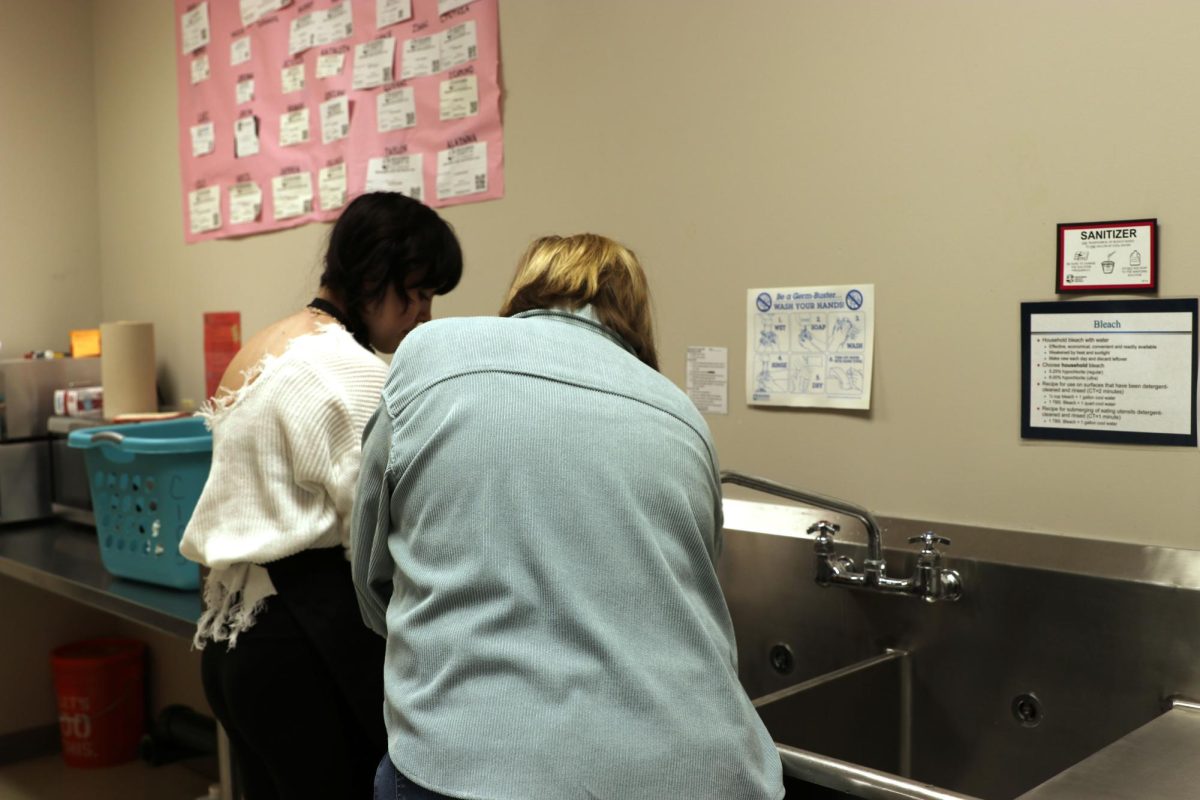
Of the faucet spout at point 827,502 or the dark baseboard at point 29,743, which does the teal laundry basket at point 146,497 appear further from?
the dark baseboard at point 29,743

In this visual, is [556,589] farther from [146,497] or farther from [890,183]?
[146,497]

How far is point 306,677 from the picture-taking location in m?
1.62

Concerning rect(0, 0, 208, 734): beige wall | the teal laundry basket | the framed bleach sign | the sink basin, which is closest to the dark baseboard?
rect(0, 0, 208, 734): beige wall

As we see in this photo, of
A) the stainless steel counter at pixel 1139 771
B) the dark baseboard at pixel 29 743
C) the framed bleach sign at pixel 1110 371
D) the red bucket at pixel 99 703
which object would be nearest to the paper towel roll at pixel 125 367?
the red bucket at pixel 99 703

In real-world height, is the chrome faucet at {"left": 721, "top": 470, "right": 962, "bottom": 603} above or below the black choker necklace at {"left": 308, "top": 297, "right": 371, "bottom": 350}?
below

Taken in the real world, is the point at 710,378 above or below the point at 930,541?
above

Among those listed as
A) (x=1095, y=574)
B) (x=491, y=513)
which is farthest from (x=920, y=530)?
(x=491, y=513)

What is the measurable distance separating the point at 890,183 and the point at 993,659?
0.70 meters

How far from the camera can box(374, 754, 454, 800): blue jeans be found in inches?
41.9

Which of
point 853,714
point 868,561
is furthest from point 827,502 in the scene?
point 853,714

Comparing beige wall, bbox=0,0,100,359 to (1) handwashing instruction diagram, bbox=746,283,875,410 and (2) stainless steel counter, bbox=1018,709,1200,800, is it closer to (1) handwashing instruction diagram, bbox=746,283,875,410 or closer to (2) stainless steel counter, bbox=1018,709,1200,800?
(1) handwashing instruction diagram, bbox=746,283,875,410

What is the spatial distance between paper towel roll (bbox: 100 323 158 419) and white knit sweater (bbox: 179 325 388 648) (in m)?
1.47

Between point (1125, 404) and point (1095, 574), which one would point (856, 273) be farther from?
point (1095, 574)

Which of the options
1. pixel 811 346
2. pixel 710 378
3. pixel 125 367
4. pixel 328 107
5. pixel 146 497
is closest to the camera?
pixel 811 346
